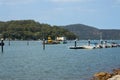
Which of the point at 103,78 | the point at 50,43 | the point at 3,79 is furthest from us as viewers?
the point at 50,43

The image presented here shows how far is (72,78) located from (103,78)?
19.2 feet

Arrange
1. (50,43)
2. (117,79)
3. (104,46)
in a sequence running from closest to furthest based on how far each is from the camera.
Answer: (117,79) → (104,46) → (50,43)

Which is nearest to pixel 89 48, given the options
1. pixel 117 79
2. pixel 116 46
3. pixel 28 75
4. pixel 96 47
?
pixel 96 47

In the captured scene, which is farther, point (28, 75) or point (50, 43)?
point (50, 43)

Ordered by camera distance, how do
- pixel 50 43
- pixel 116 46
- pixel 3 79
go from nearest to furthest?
pixel 3 79, pixel 116 46, pixel 50 43

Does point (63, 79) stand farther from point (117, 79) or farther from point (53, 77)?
point (117, 79)

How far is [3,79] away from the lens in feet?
122

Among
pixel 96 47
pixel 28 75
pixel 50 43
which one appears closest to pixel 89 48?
pixel 96 47

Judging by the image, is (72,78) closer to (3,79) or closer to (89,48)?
(3,79)

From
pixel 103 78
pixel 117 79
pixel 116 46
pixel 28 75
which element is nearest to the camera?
pixel 117 79

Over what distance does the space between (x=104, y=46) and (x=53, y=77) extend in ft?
345

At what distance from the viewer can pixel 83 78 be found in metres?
38.2

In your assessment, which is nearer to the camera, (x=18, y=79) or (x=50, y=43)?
(x=18, y=79)

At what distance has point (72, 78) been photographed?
3806 centimetres
